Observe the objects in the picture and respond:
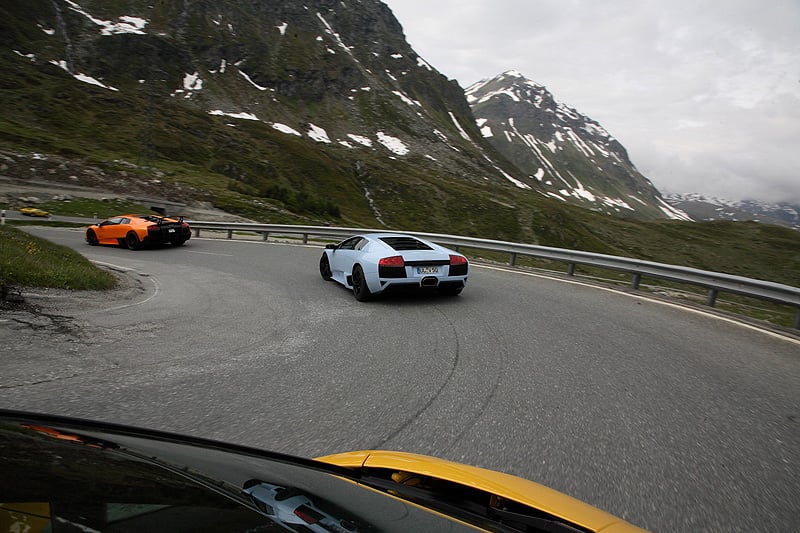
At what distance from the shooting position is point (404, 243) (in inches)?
349

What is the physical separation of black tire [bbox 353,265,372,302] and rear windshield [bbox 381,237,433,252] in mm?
769

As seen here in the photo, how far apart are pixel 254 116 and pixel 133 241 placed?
11693cm

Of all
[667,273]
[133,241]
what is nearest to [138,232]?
[133,241]

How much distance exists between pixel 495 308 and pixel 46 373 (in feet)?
20.0

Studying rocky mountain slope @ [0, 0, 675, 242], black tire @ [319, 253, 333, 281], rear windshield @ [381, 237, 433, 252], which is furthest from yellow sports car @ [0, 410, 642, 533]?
rocky mountain slope @ [0, 0, 675, 242]

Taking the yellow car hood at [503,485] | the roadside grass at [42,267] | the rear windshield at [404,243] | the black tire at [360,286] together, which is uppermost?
the rear windshield at [404,243]

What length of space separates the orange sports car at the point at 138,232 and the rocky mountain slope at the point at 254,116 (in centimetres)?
1941

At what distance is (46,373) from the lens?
4.24 metres

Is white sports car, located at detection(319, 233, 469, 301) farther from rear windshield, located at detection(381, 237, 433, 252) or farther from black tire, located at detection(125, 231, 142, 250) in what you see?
black tire, located at detection(125, 231, 142, 250)

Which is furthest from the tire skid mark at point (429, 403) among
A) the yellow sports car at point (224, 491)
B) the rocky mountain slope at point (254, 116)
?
the rocky mountain slope at point (254, 116)

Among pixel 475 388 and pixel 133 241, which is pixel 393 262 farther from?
pixel 133 241

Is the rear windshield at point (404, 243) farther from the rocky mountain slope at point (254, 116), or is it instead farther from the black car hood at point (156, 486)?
the rocky mountain slope at point (254, 116)

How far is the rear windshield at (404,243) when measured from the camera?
340 inches

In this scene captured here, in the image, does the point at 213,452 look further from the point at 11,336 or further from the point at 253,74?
the point at 253,74
